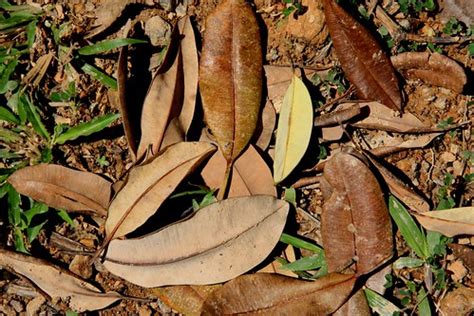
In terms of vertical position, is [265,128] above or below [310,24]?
below

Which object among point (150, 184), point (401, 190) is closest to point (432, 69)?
point (401, 190)

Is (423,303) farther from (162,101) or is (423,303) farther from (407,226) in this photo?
(162,101)

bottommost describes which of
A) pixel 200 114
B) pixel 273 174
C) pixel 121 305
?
pixel 121 305

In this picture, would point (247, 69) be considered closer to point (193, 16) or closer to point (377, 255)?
point (193, 16)

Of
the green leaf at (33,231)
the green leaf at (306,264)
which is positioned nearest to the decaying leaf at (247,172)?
the green leaf at (306,264)

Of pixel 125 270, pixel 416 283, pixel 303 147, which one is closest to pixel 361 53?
pixel 303 147

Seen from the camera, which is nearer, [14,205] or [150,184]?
[150,184]

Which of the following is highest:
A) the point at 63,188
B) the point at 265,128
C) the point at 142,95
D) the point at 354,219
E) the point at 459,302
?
the point at 142,95
